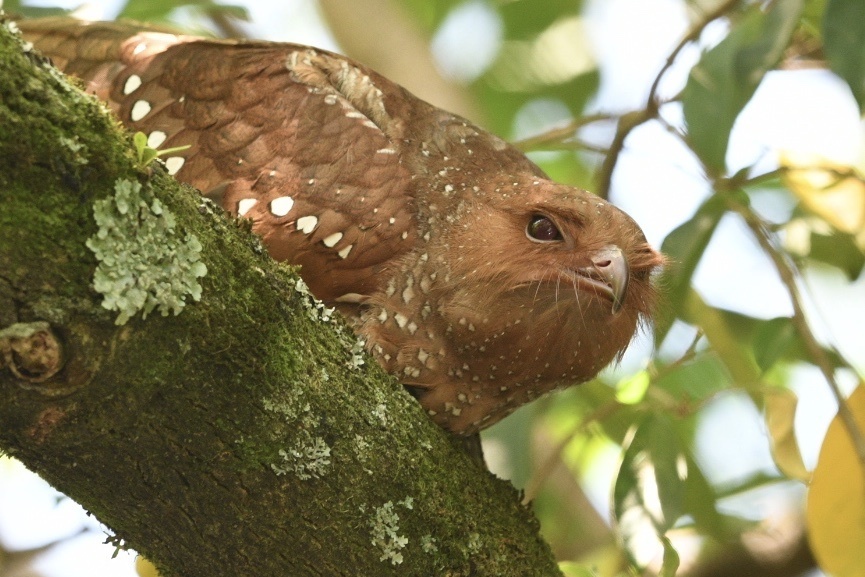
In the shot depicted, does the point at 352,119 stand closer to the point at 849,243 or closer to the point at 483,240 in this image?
the point at 483,240

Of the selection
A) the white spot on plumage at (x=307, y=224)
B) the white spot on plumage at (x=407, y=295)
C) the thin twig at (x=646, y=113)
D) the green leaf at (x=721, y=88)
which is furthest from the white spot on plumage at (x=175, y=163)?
A: the thin twig at (x=646, y=113)

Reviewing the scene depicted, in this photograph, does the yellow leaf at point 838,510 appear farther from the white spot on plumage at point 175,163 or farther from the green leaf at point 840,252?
the white spot on plumage at point 175,163

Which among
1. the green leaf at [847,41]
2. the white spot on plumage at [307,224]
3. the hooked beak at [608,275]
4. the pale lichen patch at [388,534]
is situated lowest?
the pale lichen patch at [388,534]

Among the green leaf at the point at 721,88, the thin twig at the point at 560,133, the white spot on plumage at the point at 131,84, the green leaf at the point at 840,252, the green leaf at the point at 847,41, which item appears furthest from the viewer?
the thin twig at the point at 560,133

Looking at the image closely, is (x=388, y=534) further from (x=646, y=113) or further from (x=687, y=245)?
(x=646, y=113)

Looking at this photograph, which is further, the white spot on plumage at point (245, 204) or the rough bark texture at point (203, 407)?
the white spot on plumage at point (245, 204)

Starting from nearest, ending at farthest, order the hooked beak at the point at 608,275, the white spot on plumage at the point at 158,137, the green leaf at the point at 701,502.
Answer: the hooked beak at the point at 608,275 → the white spot on plumage at the point at 158,137 → the green leaf at the point at 701,502

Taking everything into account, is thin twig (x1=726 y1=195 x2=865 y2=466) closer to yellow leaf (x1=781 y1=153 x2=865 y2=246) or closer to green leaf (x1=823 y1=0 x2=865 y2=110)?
yellow leaf (x1=781 y1=153 x2=865 y2=246)

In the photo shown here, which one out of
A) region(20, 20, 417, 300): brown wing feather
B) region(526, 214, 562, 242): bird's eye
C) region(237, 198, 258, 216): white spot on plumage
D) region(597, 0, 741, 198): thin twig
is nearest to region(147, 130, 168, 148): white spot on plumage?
region(20, 20, 417, 300): brown wing feather
